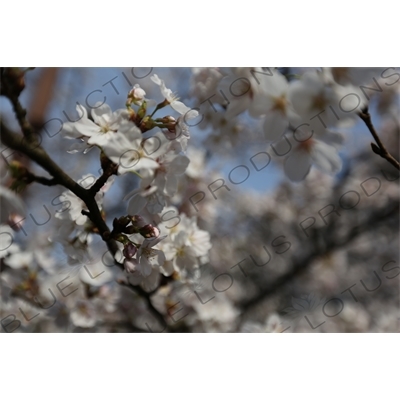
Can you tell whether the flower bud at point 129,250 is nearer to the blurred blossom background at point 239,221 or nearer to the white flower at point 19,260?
the blurred blossom background at point 239,221

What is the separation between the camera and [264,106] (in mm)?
625

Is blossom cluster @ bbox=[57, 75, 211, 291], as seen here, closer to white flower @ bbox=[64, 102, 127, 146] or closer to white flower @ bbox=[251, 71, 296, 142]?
white flower @ bbox=[64, 102, 127, 146]

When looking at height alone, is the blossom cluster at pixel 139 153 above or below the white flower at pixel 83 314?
above

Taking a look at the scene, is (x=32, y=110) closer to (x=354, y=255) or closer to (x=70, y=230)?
(x=70, y=230)

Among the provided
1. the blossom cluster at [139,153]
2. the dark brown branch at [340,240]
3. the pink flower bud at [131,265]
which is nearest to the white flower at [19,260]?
the blossom cluster at [139,153]

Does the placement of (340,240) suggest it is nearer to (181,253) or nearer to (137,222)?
(181,253)

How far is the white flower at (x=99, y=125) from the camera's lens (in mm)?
684

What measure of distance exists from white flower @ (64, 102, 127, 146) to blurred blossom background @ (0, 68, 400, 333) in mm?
37

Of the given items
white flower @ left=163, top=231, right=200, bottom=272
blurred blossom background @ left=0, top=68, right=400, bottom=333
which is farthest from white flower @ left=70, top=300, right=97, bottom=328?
white flower @ left=163, top=231, right=200, bottom=272

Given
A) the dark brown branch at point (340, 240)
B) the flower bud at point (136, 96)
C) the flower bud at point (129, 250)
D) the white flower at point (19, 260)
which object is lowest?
the dark brown branch at point (340, 240)

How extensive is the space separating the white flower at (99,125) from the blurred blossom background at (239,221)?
4 cm

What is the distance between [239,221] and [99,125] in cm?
224

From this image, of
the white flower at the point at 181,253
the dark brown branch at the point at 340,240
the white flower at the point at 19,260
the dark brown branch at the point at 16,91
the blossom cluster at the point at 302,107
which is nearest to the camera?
the blossom cluster at the point at 302,107

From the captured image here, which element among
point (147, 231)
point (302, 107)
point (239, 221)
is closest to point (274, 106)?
point (302, 107)
